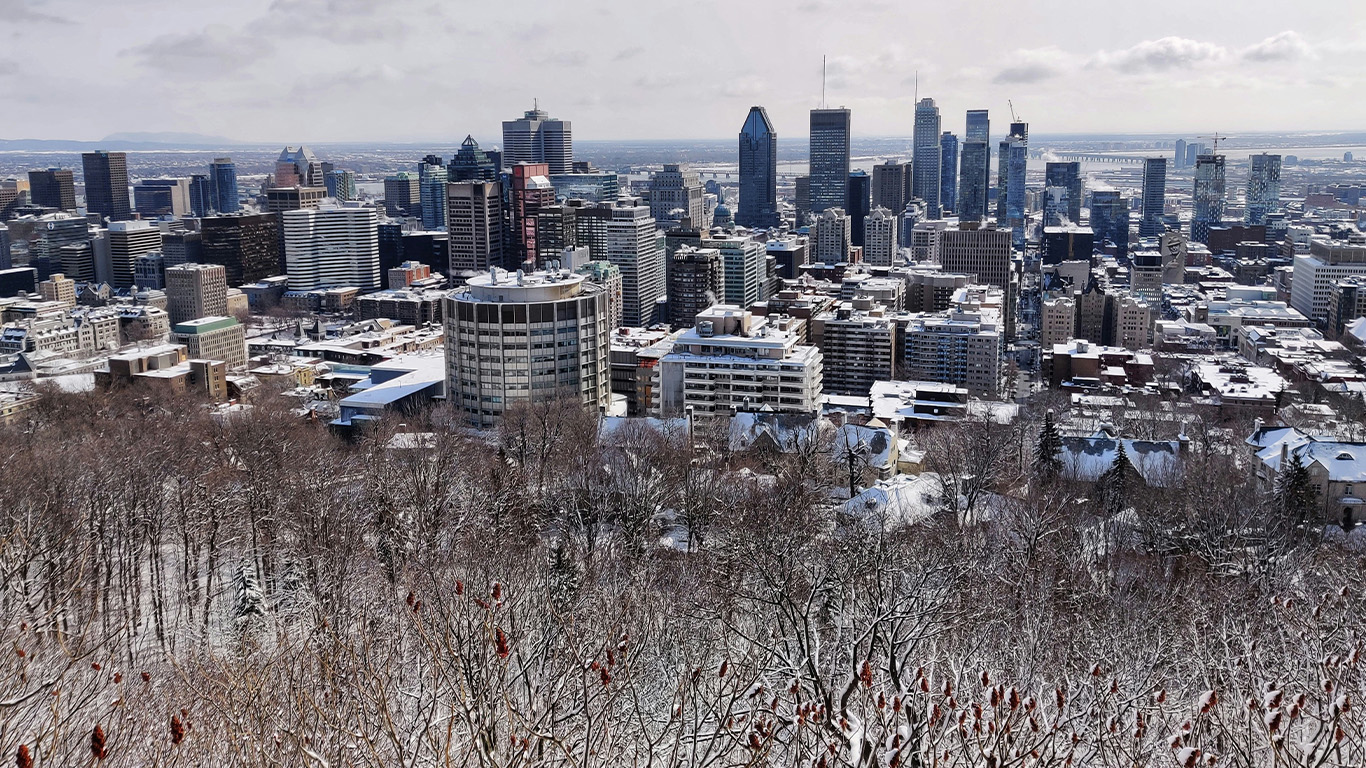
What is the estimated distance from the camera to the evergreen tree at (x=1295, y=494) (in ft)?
68.1

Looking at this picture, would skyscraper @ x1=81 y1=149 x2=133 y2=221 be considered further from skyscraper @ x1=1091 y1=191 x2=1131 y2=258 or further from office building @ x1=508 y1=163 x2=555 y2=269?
skyscraper @ x1=1091 y1=191 x2=1131 y2=258

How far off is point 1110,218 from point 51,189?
109 m

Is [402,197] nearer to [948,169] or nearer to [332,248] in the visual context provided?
[332,248]

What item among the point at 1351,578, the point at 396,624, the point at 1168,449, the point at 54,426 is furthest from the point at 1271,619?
the point at 54,426

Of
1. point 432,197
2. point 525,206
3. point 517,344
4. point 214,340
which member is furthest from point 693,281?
point 432,197

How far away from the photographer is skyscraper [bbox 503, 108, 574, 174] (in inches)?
5359

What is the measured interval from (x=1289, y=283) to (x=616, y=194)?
2510 inches

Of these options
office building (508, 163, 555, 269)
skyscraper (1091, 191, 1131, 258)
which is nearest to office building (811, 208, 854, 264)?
office building (508, 163, 555, 269)

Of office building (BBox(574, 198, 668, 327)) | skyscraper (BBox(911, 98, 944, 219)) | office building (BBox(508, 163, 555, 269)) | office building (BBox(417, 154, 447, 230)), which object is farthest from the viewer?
skyscraper (BBox(911, 98, 944, 219))

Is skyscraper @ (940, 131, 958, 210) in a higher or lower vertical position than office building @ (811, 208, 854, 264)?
higher

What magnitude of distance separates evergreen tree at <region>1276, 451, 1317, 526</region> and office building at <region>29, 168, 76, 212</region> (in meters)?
117

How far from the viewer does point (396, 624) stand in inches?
500

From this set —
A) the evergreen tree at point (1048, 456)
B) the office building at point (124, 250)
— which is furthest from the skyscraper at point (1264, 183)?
the office building at point (124, 250)

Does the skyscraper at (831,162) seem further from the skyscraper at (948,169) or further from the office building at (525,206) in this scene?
the office building at (525,206)
